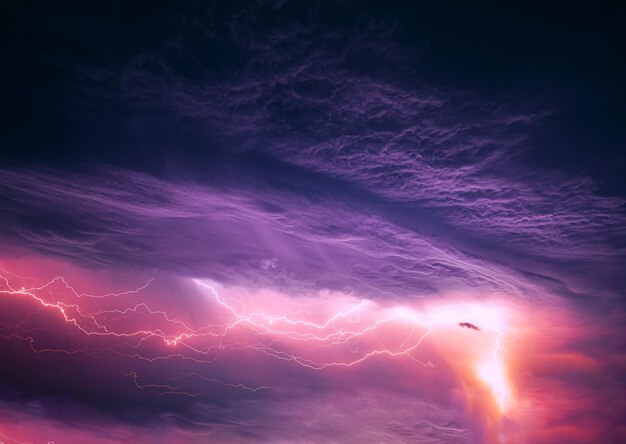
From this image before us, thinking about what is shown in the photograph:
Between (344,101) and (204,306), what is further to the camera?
(204,306)

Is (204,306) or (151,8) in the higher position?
A: (151,8)

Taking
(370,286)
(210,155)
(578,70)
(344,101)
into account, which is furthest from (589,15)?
(370,286)

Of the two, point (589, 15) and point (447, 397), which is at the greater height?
point (589, 15)

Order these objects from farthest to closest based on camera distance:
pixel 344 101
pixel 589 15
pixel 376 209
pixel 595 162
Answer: pixel 376 209, pixel 595 162, pixel 344 101, pixel 589 15

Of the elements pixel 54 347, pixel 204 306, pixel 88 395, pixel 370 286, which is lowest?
pixel 88 395

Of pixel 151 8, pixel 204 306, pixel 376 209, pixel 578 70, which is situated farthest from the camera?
pixel 204 306

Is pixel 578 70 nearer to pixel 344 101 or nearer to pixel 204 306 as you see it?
pixel 344 101

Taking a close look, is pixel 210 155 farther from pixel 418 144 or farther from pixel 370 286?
pixel 370 286

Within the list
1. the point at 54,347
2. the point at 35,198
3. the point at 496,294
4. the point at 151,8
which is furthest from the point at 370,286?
the point at 54,347

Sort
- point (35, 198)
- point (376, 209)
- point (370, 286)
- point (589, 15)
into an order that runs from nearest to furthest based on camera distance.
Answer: point (589, 15), point (376, 209), point (35, 198), point (370, 286)
